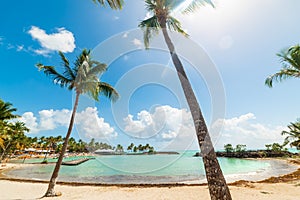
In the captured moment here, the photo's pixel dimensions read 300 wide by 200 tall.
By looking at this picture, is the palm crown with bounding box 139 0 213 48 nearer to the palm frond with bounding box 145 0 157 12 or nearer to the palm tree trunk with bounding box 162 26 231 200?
the palm frond with bounding box 145 0 157 12

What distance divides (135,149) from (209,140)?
132751 mm

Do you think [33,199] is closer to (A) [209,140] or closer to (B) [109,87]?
(B) [109,87]

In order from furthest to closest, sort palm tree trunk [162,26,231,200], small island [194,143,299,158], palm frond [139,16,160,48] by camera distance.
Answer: small island [194,143,299,158] → palm frond [139,16,160,48] → palm tree trunk [162,26,231,200]

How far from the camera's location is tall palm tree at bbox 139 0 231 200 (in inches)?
145

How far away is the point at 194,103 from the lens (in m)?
4.46

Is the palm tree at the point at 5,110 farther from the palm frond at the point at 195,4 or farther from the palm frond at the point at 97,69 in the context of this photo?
the palm frond at the point at 195,4

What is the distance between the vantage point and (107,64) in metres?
10.3

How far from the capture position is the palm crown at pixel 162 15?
577 cm

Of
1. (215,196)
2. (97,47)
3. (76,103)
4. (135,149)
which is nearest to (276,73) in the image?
(215,196)

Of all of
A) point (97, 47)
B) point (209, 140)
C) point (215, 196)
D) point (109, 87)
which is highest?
point (97, 47)

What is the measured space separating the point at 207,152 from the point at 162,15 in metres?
4.42

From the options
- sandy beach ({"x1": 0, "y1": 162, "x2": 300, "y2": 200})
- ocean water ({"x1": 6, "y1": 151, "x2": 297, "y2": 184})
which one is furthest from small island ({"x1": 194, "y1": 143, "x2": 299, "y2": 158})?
sandy beach ({"x1": 0, "y1": 162, "x2": 300, "y2": 200})

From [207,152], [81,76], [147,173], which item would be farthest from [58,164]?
[147,173]

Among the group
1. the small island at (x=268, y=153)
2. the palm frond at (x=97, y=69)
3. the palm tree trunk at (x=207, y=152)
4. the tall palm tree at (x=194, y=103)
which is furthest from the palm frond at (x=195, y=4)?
the small island at (x=268, y=153)
